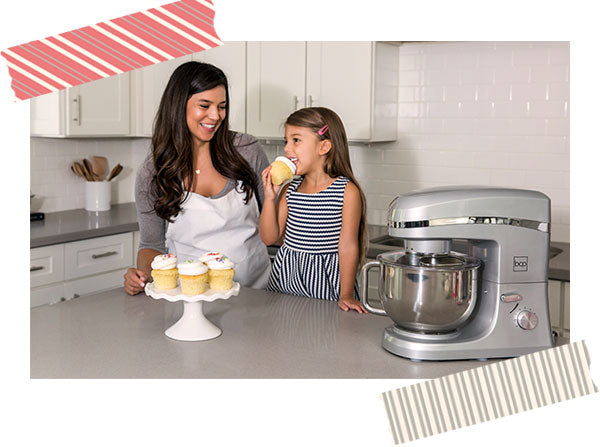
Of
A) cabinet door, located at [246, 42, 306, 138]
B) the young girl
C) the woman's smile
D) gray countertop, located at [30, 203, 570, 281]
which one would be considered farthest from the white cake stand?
cabinet door, located at [246, 42, 306, 138]

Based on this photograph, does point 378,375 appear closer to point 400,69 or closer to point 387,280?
point 387,280

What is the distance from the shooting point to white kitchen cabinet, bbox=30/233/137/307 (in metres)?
2.89

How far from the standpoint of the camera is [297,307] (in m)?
1.64

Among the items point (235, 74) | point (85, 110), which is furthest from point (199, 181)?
point (85, 110)

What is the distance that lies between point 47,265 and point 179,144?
1.23 metres

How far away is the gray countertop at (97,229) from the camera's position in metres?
2.62

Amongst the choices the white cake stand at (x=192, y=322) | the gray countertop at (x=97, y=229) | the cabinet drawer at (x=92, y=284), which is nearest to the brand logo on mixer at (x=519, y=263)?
the white cake stand at (x=192, y=322)

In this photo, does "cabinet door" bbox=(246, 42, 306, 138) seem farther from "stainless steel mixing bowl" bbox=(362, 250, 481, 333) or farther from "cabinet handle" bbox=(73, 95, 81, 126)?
"stainless steel mixing bowl" bbox=(362, 250, 481, 333)

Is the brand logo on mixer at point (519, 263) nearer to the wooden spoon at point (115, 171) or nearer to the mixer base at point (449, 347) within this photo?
the mixer base at point (449, 347)

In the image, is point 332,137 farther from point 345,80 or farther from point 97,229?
point 97,229

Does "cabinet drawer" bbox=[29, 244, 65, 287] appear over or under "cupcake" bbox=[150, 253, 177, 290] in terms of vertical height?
under

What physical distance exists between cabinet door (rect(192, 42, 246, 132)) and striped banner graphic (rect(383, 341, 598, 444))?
2.44 metres

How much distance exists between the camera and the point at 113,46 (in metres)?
0.88
